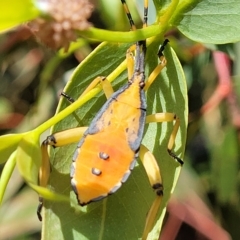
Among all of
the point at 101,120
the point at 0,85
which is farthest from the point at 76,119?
the point at 0,85

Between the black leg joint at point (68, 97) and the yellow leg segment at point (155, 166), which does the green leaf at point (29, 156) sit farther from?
the yellow leg segment at point (155, 166)

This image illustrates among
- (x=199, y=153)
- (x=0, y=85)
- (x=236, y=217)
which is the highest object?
(x=0, y=85)

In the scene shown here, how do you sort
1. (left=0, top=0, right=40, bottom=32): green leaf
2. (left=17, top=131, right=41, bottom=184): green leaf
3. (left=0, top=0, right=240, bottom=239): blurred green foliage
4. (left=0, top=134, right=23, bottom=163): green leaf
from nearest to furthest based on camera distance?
(left=0, top=0, right=40, bottom=32): green leaf → (left=17, top=131, right=41, bottom=184): green leaf → (left=0, top=134, right=23, bottom=163): green leaf → (left=0, top=0, right=240, bottom=239): blurred green foliage

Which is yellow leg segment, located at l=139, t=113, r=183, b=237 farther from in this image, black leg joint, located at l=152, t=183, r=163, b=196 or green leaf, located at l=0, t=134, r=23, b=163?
green leaf, located at l=0, t=134, r=23, b=163

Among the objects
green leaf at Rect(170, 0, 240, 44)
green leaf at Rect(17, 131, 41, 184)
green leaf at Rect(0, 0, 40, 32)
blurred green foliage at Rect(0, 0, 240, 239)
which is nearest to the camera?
green leaf at Rect(0, 0, 40, 32)

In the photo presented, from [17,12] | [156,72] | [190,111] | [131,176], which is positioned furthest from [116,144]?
[190,111]

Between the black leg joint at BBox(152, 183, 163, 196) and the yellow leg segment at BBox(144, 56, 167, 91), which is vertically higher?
the yellow leg segment at BBox(144, 56, 167, 91)

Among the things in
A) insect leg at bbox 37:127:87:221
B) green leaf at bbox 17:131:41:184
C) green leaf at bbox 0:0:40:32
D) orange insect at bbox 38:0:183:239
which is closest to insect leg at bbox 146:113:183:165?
orange insect at bbox 38:0:183:239

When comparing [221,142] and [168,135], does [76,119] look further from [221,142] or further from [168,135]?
[221,142]
